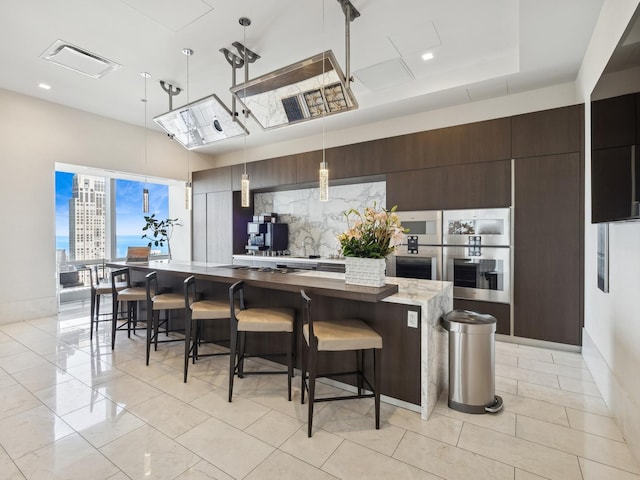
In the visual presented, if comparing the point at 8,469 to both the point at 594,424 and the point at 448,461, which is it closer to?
the point at 448,461

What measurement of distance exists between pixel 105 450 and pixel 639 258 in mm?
3469

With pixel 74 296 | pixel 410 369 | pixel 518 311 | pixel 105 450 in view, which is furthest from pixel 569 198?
pixel 74 296

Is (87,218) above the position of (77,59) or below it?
below

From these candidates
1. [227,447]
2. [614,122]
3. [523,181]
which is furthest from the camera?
[523,181]

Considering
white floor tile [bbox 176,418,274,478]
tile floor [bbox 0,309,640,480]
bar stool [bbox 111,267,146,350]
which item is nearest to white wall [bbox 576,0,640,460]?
tile floor [bbox 0,309,640,480]

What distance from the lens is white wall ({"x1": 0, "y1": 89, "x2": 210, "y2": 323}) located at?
4570 millimetres

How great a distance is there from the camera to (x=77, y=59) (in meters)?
3.68

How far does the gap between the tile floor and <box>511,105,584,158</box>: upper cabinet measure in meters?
2.32

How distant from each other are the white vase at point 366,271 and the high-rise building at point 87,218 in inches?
258

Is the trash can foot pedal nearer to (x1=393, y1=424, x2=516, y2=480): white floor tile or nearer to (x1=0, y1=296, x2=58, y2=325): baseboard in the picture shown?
(x1=393, y1=424, x2=516, y2=480): white floor tile

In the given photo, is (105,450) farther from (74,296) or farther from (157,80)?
(74,296)

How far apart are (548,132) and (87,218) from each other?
8156 mm

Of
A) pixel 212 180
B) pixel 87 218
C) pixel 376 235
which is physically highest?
pixel 212 180

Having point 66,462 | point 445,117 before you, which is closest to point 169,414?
point 66,462
